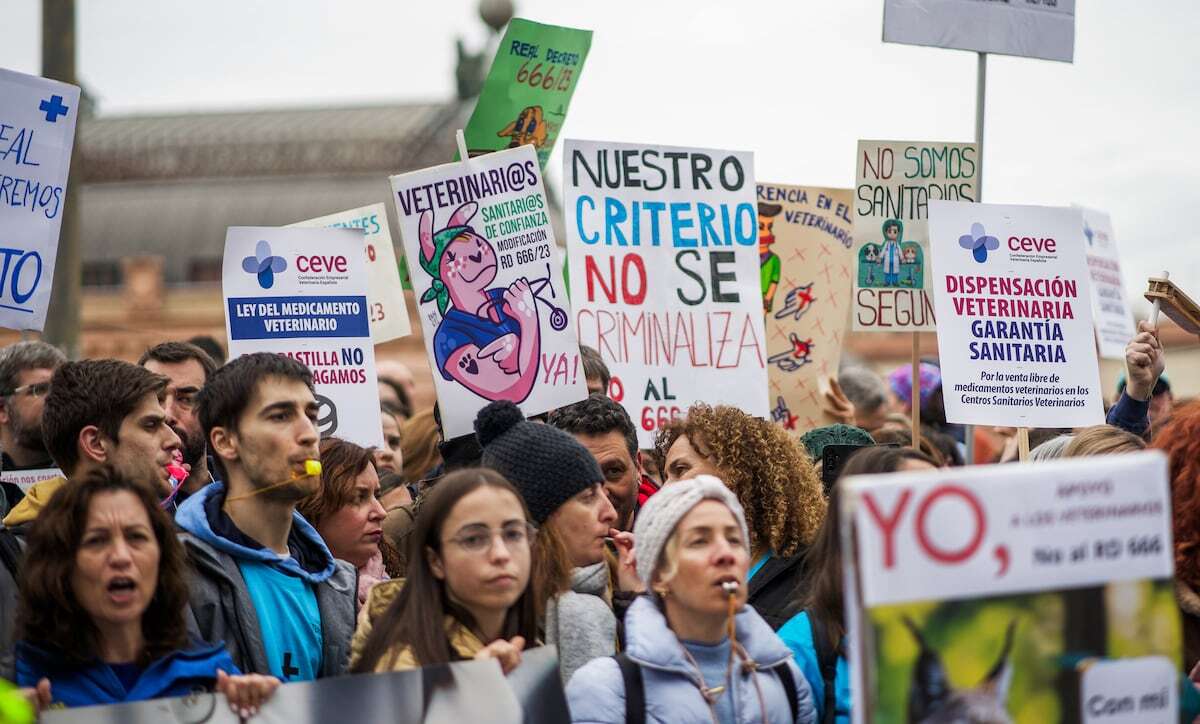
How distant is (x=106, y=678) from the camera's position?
3574mm

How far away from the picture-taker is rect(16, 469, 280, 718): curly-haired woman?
3.57 meters

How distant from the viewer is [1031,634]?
295 centimetres

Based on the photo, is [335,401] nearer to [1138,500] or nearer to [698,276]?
[698,276]

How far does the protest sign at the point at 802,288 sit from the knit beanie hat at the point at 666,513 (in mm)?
4125

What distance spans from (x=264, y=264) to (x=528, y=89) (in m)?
1.76

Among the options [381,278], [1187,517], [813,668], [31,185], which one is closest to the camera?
[813,668]

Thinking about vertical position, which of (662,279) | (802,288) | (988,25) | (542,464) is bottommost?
(542,464)

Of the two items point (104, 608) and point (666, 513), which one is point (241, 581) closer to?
point (104, 608)

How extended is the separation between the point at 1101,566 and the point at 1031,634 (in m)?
0.19

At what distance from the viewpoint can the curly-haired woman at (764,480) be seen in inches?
196

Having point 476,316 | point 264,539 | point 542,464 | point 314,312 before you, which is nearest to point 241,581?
point 264,539

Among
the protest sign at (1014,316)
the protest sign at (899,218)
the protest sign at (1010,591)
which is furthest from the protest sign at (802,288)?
the protest sign at (1010,591)

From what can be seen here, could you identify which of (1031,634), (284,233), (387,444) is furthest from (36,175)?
(1031,634)

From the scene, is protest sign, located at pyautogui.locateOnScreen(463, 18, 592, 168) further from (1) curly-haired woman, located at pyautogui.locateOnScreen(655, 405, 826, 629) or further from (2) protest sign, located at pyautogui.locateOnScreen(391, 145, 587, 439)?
(1) curly-haired woman, located at pyautogui.locateOnScreen(655, 405, 826, 629)
